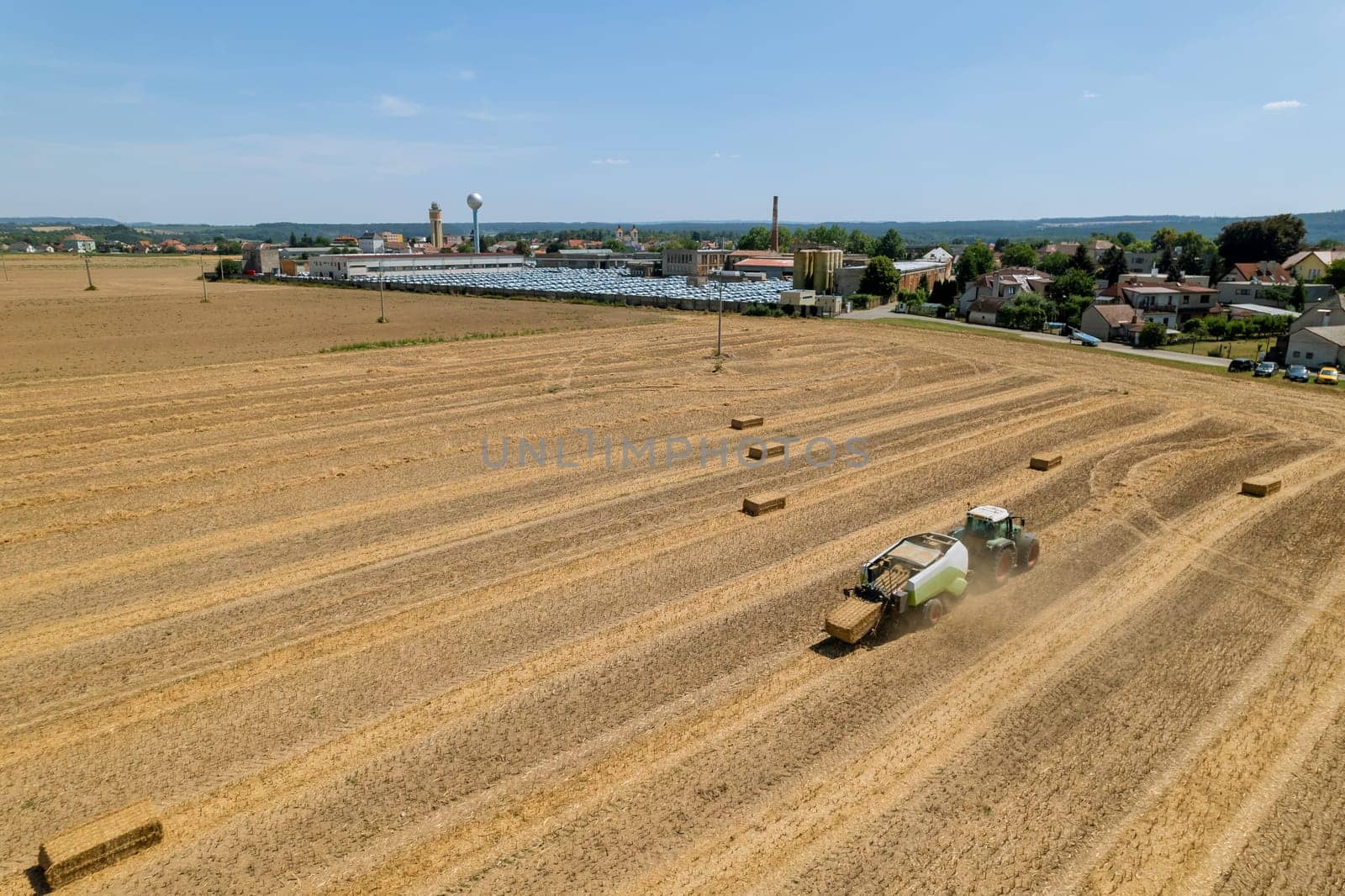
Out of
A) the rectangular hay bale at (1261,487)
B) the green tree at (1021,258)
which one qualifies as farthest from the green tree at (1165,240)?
the rectangular hay bale at (1261,487)

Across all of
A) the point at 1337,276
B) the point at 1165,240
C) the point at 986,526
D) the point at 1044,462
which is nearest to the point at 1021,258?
the point at 1165,240

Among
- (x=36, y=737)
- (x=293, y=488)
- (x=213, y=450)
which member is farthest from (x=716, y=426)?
(x=36, y=737)

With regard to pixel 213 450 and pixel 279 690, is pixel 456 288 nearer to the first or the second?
pixel 213 450

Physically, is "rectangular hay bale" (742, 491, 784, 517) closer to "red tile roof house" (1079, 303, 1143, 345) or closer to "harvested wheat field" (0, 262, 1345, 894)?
"harvested wheat field" (0, 262, 1345, 894)

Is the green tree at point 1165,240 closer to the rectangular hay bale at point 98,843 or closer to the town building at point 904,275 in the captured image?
the town building at point 904,275

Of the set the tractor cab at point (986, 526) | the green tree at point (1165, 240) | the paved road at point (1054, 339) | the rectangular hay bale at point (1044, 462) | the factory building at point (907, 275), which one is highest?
the green tree at point (1165, 240)

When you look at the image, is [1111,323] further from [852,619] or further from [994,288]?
[852,619]
